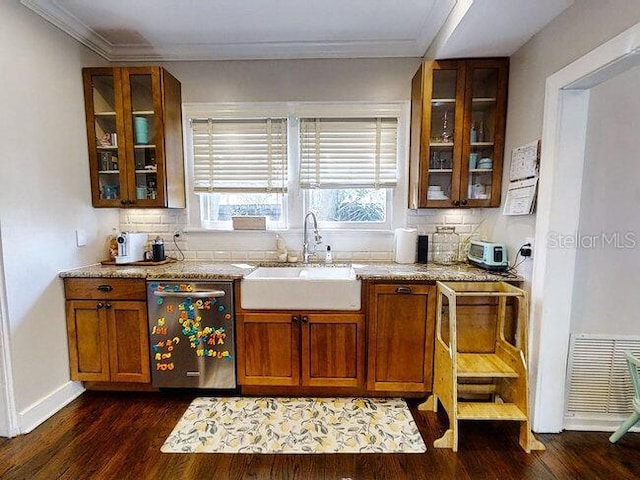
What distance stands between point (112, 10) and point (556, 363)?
3685 millimetres

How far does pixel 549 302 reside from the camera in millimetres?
1936

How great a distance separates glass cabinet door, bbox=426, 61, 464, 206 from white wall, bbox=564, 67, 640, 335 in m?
0.78

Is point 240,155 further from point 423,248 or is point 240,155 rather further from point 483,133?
point 483,133

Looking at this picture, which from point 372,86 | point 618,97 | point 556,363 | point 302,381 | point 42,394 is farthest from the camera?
point 372,86

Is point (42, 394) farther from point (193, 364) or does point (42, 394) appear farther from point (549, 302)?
point (549, 302)

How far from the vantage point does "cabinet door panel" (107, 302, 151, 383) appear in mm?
2289

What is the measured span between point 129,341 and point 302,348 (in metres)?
1.24

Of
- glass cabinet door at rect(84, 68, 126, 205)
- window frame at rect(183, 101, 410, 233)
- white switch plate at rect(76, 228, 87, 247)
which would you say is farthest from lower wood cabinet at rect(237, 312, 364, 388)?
glass cabinet door at rect(84, 68, 126, 205)

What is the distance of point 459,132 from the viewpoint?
2416 millimetres

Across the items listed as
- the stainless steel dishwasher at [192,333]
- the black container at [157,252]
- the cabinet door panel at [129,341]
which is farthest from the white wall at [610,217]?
the black container at [157,252]

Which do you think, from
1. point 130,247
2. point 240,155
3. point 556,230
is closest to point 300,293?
point 240,155

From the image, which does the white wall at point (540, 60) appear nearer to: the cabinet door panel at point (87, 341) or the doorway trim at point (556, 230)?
the doorway trim at point (556, 230)

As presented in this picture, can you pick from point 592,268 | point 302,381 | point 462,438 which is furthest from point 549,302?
point 302,381

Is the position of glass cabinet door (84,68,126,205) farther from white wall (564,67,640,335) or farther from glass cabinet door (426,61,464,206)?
white wall (564,67,640,335)
